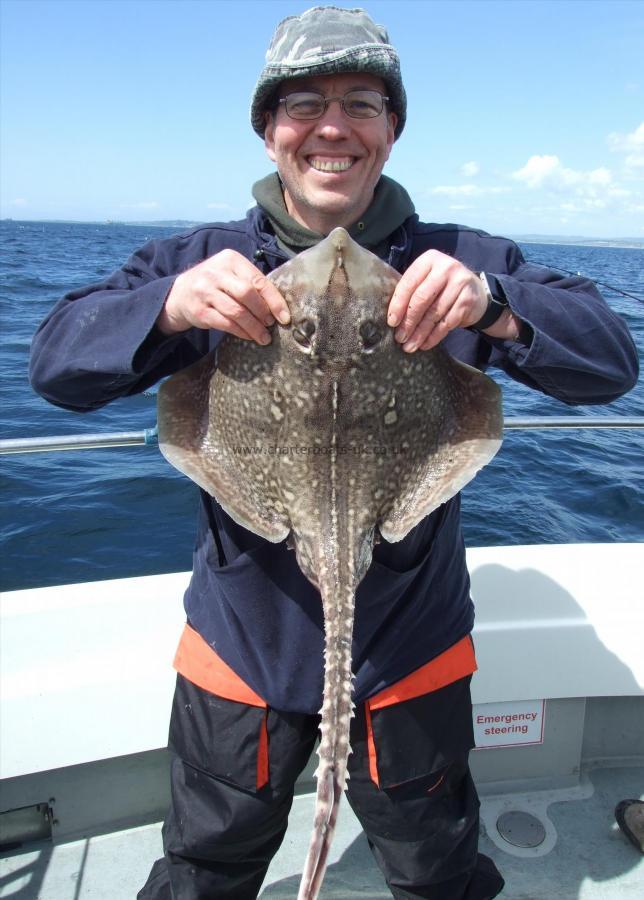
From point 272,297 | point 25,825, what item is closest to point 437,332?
point 272,297

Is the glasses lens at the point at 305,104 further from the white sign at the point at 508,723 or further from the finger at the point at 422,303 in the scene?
the white sign at the point at 508,723

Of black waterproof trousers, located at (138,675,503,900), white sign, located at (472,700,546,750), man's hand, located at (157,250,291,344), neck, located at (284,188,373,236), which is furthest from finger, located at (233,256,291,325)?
white sign, located at (472,700,546,750)

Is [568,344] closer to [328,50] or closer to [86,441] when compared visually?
[328,50]

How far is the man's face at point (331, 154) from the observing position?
7.72ft

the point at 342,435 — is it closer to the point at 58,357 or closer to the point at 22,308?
the point at 58,357

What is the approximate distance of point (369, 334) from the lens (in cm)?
196

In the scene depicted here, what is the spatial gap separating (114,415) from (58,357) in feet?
36.4

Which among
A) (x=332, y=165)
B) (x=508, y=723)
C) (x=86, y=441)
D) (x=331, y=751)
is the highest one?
(x=332, y=165)

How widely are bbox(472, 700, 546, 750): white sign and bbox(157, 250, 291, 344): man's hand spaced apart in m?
2.75

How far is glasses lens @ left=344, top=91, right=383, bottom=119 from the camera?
2354 mm

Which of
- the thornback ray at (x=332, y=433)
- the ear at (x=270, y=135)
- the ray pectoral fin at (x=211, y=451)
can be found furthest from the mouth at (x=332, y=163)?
the ray pectoral fin at (x=211, y=451)

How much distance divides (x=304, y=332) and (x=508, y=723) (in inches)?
113

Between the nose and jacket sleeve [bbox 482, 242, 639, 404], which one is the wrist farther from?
the nose

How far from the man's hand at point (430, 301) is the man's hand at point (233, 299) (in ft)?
1.09
